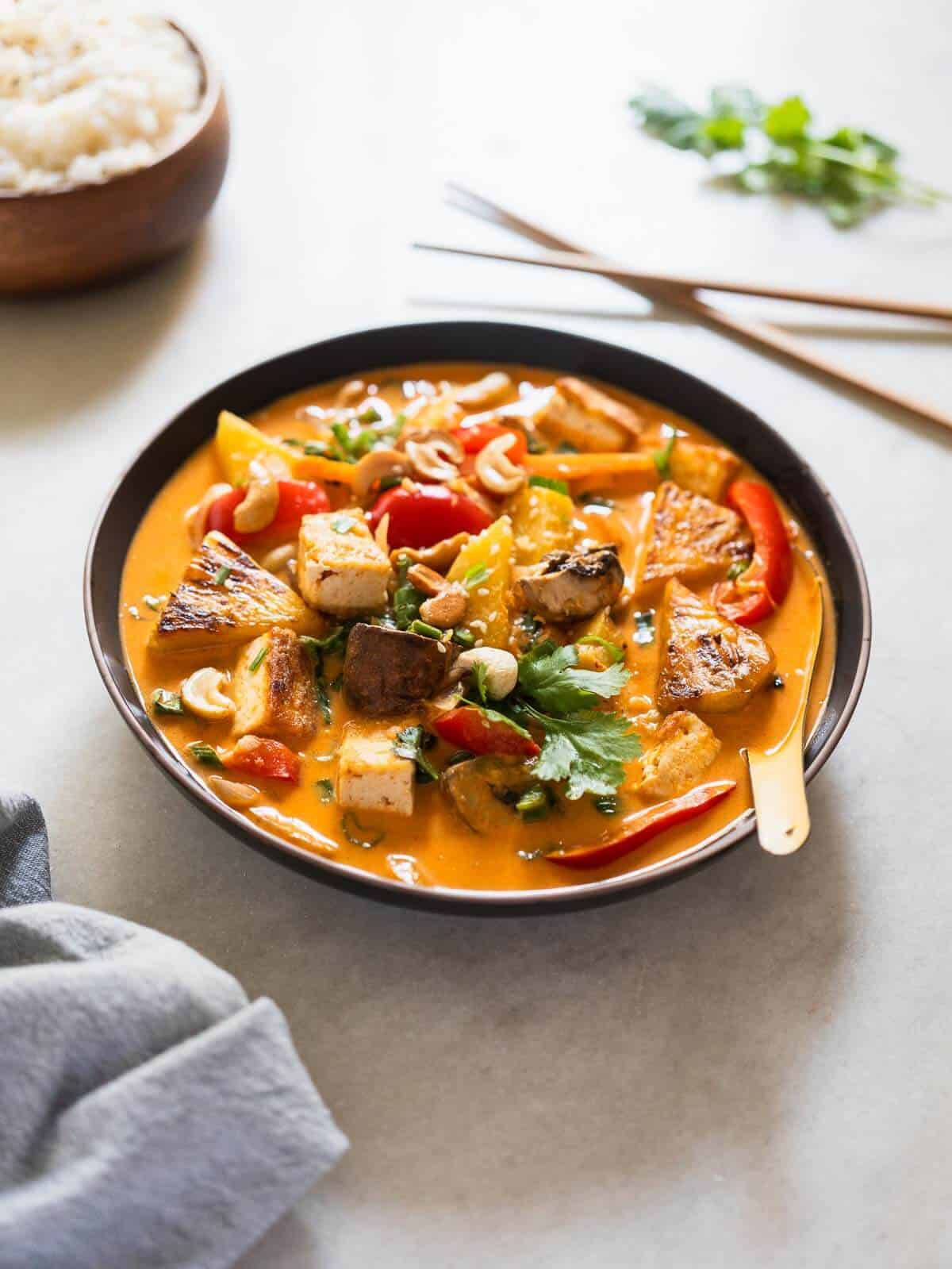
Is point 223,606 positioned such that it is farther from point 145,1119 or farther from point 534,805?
point 145,1119

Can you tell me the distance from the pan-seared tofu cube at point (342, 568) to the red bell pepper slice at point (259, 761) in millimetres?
393

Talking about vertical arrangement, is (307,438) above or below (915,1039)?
above

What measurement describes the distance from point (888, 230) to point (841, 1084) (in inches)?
131

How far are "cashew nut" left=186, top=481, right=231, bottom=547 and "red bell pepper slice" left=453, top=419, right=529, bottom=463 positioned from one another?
0.64m

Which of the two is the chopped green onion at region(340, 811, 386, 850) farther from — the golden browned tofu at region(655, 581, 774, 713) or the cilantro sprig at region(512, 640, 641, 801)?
the golden browned tofu at region(655, 581, 774, 713)

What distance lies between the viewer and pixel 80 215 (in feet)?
12.5

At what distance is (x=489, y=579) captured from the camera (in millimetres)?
2924

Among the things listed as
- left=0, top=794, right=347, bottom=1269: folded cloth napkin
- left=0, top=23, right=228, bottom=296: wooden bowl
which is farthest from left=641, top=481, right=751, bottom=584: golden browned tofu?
left=0, top=23, right=228, bottom=296: wooden bowl

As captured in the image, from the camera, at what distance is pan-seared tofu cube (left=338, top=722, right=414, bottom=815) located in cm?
256

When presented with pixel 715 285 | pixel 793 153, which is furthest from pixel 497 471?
pixel 793 153

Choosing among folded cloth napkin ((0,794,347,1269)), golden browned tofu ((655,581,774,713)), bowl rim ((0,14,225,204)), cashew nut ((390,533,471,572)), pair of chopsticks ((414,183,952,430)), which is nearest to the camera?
folded cloth napkin ((0,794,347,1269))

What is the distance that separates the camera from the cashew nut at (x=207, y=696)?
2.77 metres

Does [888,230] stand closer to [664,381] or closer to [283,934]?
[664,381]

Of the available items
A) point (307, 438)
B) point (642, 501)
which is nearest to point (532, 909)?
point (642, 501)
